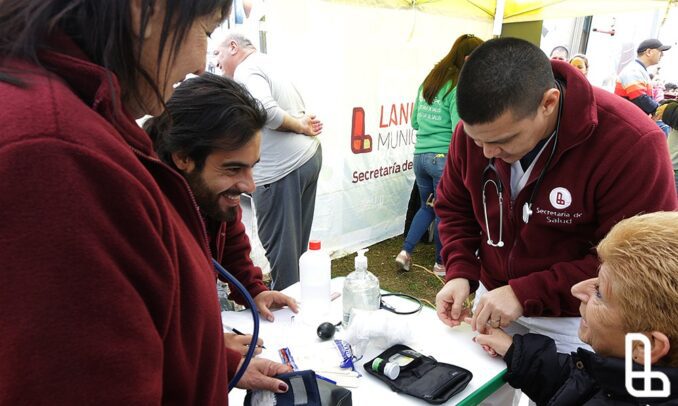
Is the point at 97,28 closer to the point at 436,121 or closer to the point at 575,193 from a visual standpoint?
the point at 575,193

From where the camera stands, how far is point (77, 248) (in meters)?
0.47

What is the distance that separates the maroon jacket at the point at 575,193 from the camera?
1.42 m

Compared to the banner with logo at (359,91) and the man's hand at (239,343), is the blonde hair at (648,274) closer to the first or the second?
the man's hand at (239,343)

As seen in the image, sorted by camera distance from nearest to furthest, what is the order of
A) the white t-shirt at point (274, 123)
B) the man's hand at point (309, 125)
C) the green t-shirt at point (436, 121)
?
the white t-shirt at point (274, 123)
the man's hand at point (309, 125)
the green t-shirt at point (436, 121)

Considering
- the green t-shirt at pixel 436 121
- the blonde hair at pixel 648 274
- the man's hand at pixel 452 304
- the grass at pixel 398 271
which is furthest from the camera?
the grass at pixel 398 271

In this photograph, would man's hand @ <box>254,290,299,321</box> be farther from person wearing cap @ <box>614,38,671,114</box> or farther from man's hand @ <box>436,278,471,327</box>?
person wearing cap @ <box>614,38,671,114</box>

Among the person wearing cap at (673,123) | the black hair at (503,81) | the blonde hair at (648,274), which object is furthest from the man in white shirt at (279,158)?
the person wearing cap at (673,123)

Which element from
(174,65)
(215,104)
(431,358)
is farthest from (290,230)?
(174,65)

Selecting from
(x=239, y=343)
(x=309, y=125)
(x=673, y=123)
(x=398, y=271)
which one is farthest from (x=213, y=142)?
(x=673, y=123)

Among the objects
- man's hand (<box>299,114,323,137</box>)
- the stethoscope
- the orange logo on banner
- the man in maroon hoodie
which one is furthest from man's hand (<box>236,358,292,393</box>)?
the orange logo on banner

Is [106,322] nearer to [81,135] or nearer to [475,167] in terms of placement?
[81,135]

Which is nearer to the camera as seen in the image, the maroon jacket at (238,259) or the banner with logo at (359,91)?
the maroon jacket at (238,259)

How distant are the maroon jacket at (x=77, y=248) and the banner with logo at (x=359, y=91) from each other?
9.57ft

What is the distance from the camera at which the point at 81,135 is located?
0.49 m
